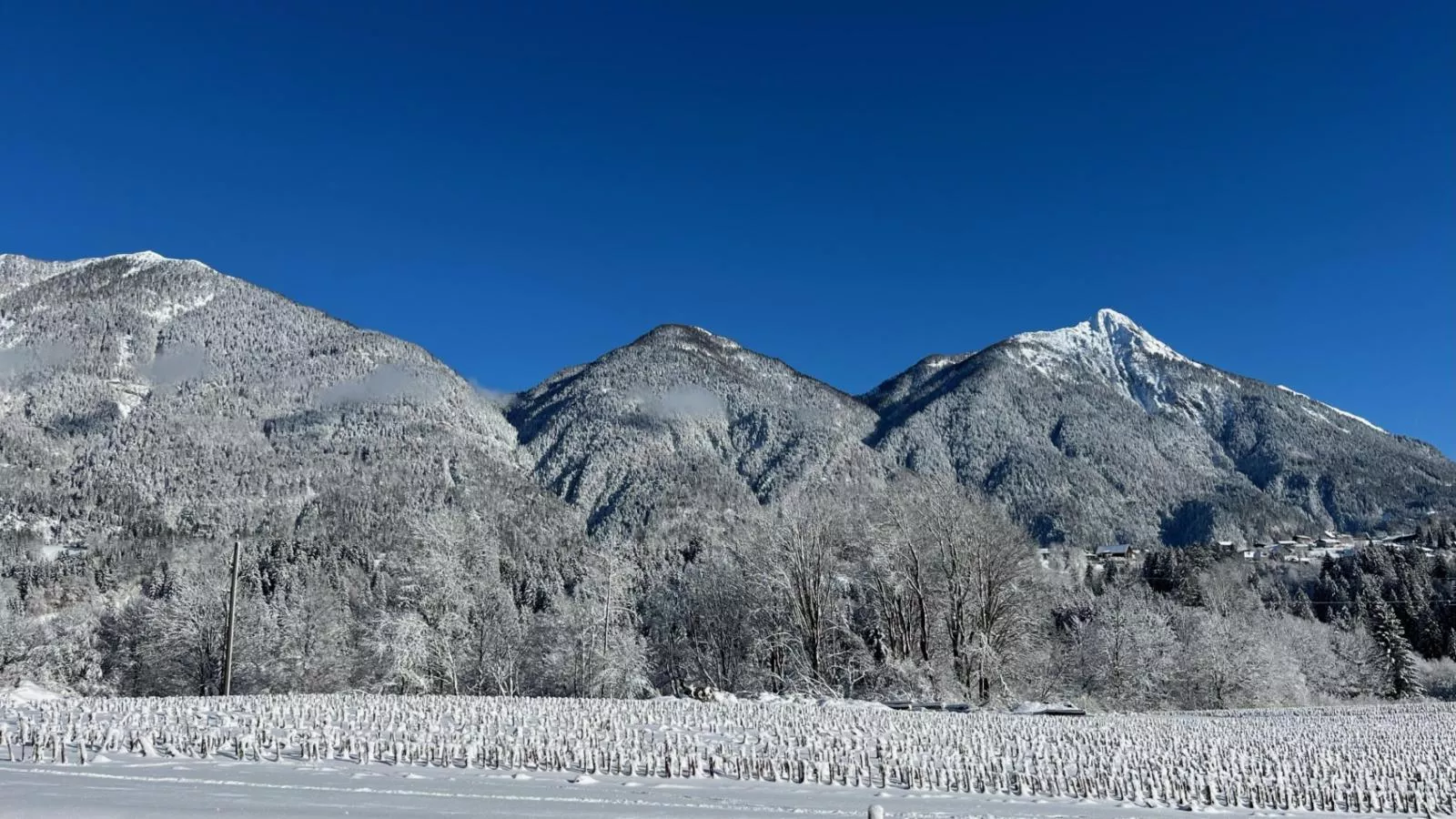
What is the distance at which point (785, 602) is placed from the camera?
39531 millimetres

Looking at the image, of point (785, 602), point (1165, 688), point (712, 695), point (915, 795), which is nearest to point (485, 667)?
point (785, 602)

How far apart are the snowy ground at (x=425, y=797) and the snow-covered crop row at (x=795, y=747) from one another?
2.10 ft

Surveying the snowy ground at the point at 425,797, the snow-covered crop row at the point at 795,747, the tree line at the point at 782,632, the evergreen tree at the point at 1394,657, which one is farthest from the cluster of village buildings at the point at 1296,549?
the snowy ground at the point at 425,797

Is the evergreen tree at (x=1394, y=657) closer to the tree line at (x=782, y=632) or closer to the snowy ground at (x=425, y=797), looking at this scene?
the tree line at (x=782, y=632)

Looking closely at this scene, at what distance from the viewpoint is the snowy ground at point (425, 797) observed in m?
Result: 8.54

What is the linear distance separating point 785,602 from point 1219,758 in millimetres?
26173

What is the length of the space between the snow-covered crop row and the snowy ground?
641 mm

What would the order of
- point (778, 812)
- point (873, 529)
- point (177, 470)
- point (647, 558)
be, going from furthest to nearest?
point (177, 470)
point (647, 558)
point (873, 529)
point (778, 812)

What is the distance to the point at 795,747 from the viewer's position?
13.8 m

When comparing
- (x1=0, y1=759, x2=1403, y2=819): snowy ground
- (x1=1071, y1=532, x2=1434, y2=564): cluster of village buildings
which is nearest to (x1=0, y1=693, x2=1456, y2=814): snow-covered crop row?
(x1=0, y1=759, x2=1403, y2=819): snowy ground

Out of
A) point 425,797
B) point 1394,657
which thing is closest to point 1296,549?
point 1394,657

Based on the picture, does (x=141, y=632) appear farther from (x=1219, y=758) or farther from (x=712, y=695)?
(x=1219, y=758)

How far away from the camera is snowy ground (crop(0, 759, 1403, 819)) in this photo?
8.54 metres

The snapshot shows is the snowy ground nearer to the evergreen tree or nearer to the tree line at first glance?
the tree line
